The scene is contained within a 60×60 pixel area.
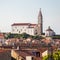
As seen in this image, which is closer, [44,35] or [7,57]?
[7,57]

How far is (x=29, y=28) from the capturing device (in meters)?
108

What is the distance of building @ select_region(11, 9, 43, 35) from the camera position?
104938mm

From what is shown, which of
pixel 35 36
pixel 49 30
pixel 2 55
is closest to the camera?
pixel 2 55

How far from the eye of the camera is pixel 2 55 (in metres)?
9.62

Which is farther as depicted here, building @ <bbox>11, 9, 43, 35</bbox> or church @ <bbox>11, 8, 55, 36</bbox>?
building @ <bbox>11, 9, 43, 35</bbox>

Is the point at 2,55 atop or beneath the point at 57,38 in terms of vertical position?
atop

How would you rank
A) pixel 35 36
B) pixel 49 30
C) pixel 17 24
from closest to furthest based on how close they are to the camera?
pixel 35 36 < pixel 49 30 < pixel 17 24

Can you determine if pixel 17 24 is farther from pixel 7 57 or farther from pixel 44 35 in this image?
pixel 7 57

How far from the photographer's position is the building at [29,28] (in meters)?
105

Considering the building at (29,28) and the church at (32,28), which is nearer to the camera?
the church at (32,28)

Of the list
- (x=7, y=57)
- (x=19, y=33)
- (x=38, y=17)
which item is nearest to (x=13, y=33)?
(x=19, y=33)

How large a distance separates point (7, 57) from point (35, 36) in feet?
289

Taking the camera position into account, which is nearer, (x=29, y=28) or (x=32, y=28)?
Answer: (x=32, y=28)

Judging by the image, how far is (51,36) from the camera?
103062 mm
